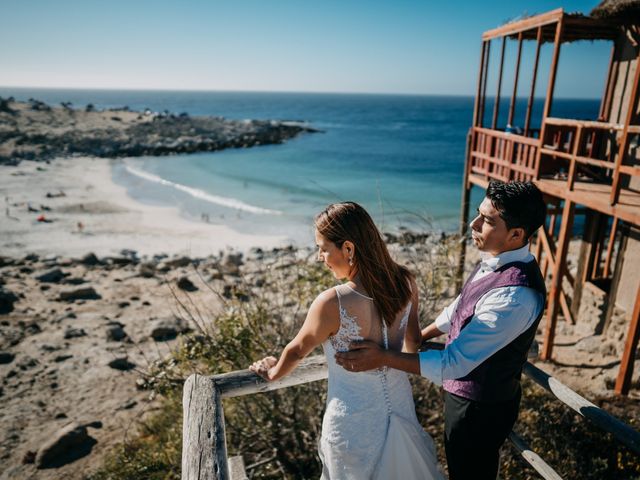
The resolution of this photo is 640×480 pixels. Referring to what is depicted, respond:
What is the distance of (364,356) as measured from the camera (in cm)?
205

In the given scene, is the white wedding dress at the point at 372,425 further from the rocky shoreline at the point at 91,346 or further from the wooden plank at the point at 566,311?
the wooden plank at the point at 566,311

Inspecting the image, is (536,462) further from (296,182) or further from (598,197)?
(296,182)

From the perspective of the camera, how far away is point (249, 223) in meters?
→ 22.2

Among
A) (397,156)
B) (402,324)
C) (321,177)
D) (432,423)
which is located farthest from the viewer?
(397,156)

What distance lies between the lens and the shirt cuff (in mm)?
1978

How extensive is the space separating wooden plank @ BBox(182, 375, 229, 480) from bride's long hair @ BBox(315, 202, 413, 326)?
→ 106cm

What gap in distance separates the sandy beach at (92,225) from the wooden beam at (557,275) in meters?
11.9

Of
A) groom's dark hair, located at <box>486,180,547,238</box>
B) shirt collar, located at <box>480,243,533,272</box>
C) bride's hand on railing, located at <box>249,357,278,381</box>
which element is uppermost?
groom's dark hair, located at <box>486,180,547,238</box>

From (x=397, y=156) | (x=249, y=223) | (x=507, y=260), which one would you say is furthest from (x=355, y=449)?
(x=397, y=156)

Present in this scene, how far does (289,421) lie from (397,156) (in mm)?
44005

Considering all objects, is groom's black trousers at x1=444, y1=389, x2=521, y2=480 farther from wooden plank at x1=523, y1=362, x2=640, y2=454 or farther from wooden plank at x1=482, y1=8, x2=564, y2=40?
wooden plank at x1=482, y1=8, x2=564, y2=40

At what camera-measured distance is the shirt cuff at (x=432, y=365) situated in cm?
198

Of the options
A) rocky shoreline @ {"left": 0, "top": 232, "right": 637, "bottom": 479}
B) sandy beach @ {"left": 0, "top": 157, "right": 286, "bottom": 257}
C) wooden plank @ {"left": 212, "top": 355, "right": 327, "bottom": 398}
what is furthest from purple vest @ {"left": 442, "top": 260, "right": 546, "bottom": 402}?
sandy beach @ {"left": 0, "top": 157, "right": 286, "bottom": 257}

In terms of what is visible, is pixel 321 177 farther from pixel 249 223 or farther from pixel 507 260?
pixel 507 260
